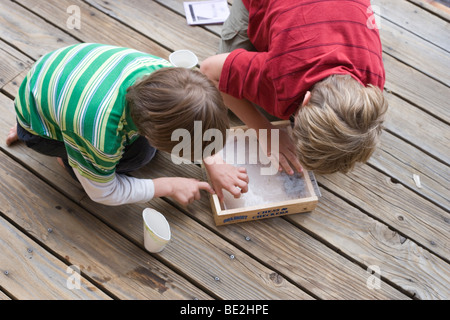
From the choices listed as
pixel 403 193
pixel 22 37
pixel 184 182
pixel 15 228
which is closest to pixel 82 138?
pixel 184 182

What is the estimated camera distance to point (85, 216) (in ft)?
4.33

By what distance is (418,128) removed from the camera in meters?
1.55

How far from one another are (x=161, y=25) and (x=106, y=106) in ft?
2.64

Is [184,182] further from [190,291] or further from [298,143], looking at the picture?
[298,143]

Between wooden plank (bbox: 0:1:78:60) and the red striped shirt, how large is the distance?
0.85m

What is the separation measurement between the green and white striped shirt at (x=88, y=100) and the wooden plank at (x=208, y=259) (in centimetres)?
26

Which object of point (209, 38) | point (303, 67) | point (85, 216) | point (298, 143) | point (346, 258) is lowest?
point (346, 258)

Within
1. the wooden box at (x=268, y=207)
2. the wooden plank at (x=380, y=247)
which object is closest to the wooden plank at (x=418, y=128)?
the wooden plank at (x=380, y=247)

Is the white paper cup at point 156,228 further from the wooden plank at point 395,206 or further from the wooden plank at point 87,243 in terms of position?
the wooden plank at point 395,206

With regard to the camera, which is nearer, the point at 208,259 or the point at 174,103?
the point at 174,103

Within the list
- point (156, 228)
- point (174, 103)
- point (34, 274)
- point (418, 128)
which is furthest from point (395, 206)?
point (34, 274)

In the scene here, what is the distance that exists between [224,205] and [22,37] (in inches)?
38.3

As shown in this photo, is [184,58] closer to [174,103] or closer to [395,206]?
[174,103]

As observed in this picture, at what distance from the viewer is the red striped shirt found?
1.01m
